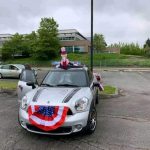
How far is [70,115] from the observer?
5.48 metres

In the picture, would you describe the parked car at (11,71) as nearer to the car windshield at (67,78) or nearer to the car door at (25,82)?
the car door at (25,82)

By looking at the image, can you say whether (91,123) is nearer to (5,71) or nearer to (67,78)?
(67,78)

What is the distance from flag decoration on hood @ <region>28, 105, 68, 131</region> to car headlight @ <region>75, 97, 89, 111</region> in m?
0.30

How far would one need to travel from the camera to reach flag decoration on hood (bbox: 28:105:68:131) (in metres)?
5.37

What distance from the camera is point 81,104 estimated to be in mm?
5723

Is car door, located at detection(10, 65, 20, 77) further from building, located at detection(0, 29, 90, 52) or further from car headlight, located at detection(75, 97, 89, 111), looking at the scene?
building, located at detection(0, 29, 90, 52)

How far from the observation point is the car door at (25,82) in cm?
799

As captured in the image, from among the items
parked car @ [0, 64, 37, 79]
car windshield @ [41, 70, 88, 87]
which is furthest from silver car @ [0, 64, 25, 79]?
car windshield @ [41, 70, 88, 87]

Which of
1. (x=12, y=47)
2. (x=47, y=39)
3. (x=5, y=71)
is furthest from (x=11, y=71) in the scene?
(x=12, y=47)

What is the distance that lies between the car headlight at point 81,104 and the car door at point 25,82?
2.45 m

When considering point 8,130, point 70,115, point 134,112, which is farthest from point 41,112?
point 134,112

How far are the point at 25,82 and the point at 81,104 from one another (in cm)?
302

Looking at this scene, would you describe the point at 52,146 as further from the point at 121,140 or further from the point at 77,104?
the point at 121,140

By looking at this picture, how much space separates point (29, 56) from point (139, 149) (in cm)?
6428
